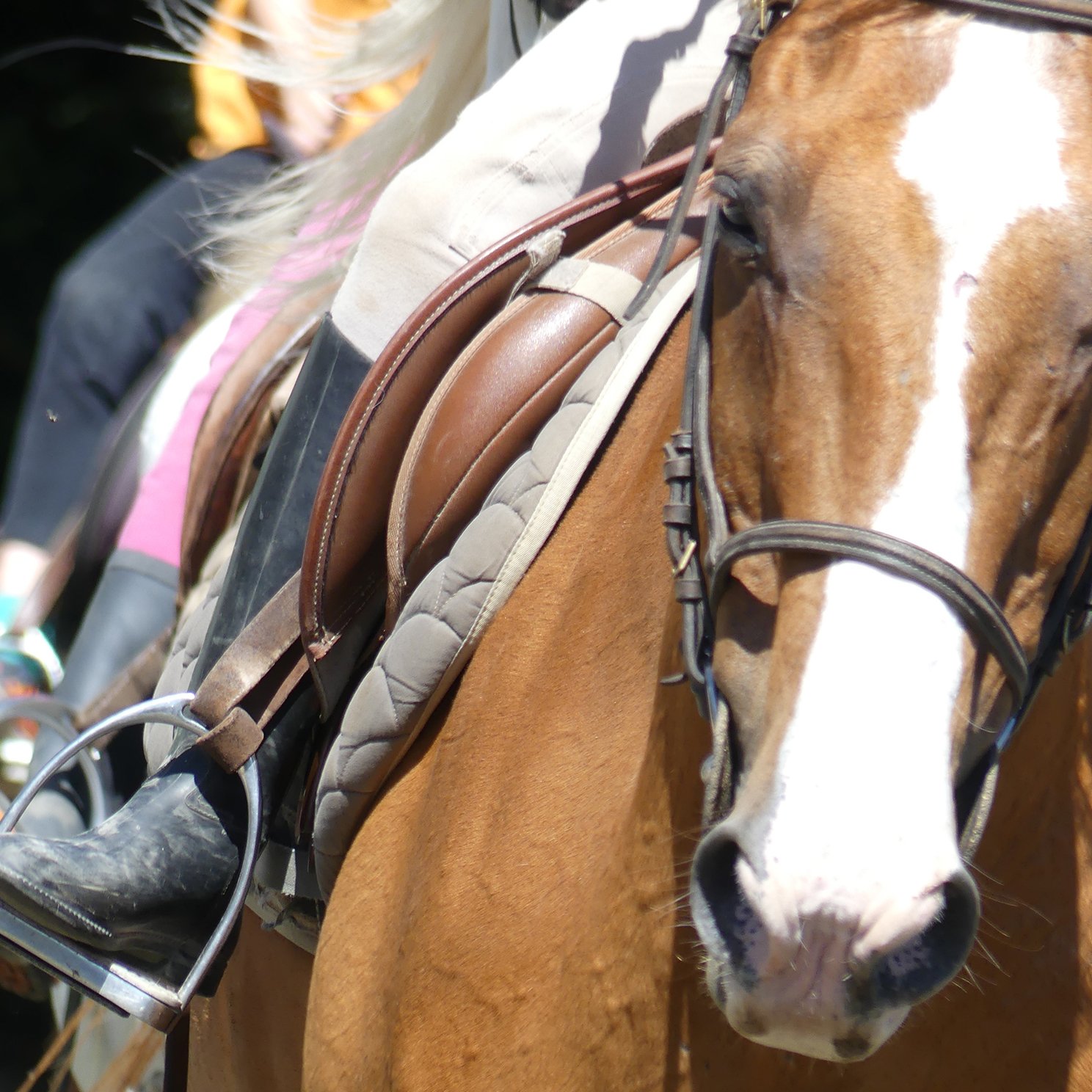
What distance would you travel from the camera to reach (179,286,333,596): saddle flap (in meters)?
1.93

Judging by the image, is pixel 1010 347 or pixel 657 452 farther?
pixel 657 452

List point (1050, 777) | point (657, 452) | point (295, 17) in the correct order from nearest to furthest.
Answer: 1. point (1050, 777)
2. point (657, 452)
3. point (295, 17)

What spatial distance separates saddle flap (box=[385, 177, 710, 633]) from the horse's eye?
0.38 metres

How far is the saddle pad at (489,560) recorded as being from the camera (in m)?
1.38

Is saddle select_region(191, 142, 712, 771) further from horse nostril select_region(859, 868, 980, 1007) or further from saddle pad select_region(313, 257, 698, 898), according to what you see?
horse nostril select_region(859, 868, 980, 1007)

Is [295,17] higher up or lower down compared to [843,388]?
higher up

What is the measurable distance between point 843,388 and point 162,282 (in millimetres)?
1941

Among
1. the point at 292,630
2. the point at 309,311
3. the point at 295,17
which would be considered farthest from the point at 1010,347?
the point at 295,17

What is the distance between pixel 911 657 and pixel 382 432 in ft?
2.50

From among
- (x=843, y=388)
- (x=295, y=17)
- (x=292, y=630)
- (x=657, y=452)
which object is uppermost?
(x=295, y=17)

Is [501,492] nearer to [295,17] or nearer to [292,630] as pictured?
[292,630]

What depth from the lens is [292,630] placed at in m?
1.50

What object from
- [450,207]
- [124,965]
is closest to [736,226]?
[450,207]

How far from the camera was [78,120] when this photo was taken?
15.6 feet
